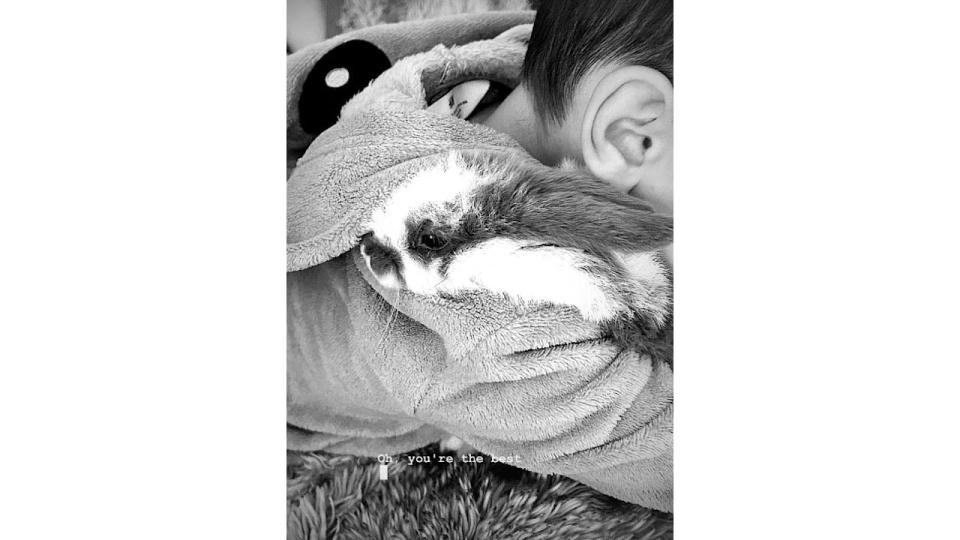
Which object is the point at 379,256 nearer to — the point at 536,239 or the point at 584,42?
the point at 536,239

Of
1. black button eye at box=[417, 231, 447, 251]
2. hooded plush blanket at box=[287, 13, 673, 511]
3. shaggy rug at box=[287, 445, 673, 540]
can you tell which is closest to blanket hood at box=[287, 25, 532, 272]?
hooded plush blanket at box=[287, 13, 673, 511]

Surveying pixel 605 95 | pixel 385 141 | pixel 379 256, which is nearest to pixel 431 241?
pixel 379 256

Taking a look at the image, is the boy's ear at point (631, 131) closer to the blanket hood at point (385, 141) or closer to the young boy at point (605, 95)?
the young boy at point (605, 95)

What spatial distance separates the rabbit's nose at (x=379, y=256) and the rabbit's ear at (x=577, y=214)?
21cm

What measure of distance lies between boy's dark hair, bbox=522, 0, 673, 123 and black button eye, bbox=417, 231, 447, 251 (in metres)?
0.29

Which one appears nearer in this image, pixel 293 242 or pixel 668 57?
→ pixel 668 57

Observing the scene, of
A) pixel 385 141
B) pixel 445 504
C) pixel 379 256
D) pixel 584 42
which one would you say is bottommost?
pixel 445 504

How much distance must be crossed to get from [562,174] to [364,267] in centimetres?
41

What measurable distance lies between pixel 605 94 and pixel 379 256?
0.50 meters

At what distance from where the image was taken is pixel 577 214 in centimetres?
159

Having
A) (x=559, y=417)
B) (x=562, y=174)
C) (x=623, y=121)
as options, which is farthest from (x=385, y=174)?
(x=559, y=417)

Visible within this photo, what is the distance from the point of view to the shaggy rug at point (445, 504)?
166 cm

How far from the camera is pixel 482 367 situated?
1633mm

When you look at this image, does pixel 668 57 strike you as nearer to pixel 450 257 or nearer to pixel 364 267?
pixel 450 257
